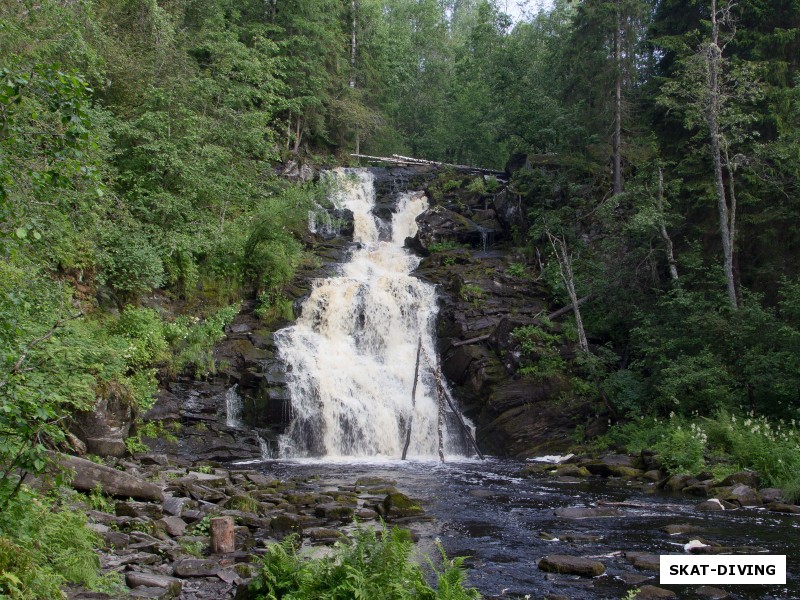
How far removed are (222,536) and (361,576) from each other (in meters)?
4.02

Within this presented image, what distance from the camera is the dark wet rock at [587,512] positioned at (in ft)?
37.8

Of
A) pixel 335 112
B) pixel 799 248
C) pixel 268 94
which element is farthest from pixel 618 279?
pixel 335 112

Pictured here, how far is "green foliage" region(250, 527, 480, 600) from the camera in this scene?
17.1 ft

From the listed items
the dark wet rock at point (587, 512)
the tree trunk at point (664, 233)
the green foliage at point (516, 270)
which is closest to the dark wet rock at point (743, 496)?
the dark wet rock at point (587, 512)

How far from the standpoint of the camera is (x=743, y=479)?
13.5 meters

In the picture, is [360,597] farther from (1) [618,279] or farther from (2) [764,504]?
Answer: (1) [618,279]

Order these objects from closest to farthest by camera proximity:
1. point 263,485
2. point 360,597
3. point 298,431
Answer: point 360,597
point 263,485
point 298,431

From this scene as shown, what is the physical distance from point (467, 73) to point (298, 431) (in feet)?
120

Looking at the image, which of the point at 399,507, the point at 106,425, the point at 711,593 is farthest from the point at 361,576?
the point at 106,425

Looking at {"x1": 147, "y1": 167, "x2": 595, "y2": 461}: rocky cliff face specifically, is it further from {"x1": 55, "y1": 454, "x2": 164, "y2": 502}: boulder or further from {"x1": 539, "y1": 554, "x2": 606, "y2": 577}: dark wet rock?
{"x1": 539, "y1": 554, "x2": 606, "y2": 577}: dark wet rock

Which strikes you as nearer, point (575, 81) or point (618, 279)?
point (618, 279)

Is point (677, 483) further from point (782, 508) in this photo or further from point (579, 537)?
point (579, 537)

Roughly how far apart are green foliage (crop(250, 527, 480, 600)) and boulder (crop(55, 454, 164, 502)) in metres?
4.92

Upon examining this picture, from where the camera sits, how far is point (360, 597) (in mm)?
5062
